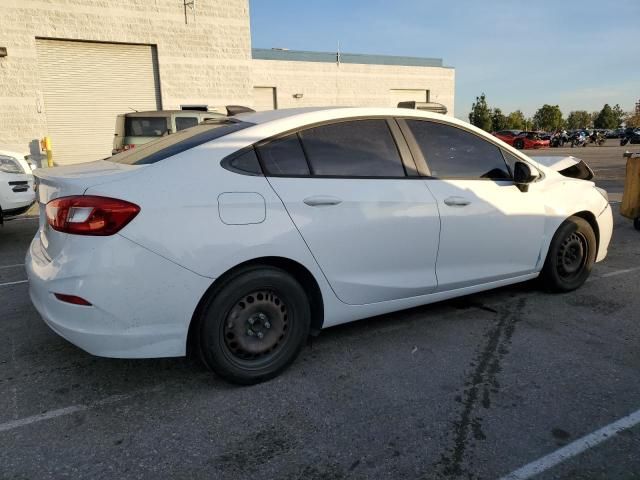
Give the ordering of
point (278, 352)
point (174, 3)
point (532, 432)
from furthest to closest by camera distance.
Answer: point (174, 3) → point (278, 352) → point (532, 432)

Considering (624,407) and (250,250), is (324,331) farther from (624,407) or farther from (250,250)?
(624,407)

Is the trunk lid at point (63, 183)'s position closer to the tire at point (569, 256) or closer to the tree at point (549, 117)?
the tire at point (569, 256)

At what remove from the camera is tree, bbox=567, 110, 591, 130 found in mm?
106500

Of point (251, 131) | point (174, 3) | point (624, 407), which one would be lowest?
point (624, 407)

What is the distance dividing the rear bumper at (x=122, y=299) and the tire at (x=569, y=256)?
3062 mm

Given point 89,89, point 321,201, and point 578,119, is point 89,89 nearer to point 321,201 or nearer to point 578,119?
point 321,201

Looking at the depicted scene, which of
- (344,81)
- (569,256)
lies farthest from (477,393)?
(344,81)

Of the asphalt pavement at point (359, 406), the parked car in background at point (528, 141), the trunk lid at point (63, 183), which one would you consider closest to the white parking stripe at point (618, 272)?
the asphalt pavement at point (359, 406)

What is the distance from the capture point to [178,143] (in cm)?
321

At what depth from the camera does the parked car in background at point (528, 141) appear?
35.9m

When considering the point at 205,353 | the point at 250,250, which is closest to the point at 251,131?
the point at 250,250

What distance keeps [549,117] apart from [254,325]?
9144cm

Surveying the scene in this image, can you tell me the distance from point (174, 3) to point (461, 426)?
19151mm

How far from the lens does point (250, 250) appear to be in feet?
9.22
